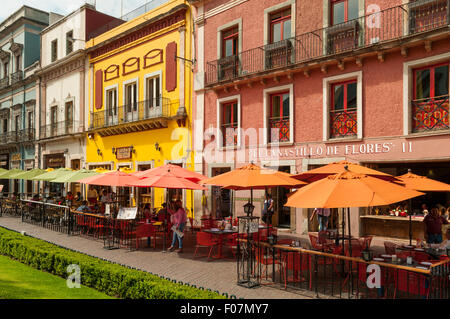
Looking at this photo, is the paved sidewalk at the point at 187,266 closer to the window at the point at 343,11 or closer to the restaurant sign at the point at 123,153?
the restaurant sign at the point at 123,153

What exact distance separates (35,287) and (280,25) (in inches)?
537

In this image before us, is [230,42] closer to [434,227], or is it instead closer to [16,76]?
[434,227]

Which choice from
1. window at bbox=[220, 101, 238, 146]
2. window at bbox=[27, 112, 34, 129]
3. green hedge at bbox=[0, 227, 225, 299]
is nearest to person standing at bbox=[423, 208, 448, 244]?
green hedge at bbox=[0, 227, 225, 299]

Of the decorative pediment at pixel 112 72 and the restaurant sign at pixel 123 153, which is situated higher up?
the decorative pediment at pixel 112 72

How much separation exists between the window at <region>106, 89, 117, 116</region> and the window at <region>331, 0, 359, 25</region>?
14792mm

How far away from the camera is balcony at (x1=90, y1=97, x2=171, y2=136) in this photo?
2028cm

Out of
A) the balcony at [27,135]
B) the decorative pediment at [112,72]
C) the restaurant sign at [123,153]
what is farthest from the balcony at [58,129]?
the restaurant sign at [123,153]

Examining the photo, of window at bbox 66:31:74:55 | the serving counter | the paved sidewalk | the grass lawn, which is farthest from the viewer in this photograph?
window at bbox 66:31:74:55

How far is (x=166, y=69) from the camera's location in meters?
20.4

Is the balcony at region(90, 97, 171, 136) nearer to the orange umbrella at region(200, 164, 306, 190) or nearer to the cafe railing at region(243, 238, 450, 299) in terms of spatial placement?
the orange umbrella at region(200, 164, 306, 190)

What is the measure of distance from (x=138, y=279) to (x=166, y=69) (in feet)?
51.0

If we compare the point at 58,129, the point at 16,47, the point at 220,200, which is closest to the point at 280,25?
the point at 220,200

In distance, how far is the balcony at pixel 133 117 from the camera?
20.3 metres

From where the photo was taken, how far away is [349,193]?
6492 mm
